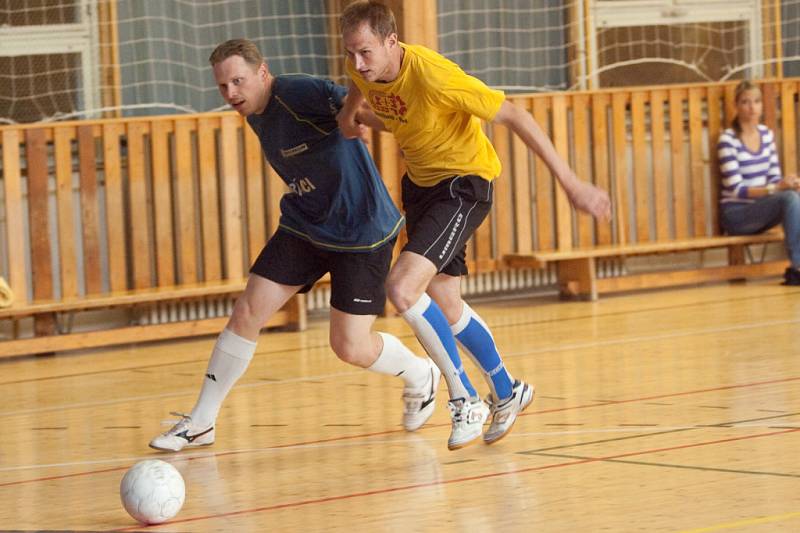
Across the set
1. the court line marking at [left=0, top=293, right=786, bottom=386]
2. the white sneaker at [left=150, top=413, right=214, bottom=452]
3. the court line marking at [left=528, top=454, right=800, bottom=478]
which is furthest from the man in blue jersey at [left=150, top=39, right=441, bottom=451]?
the court line marking at [left=0, top=293, right=786, bottom=386]

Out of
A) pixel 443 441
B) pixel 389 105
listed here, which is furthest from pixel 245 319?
pixel 389 105

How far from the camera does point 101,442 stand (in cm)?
438

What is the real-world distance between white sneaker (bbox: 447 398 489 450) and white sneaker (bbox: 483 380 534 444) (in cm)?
3

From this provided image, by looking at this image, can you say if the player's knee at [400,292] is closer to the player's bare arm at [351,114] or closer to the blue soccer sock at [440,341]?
the blue soccer sock at [440,341]

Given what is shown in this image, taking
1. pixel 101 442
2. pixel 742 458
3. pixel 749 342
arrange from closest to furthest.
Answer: pixel 742 458
pixel 101 442
pixel 749 342

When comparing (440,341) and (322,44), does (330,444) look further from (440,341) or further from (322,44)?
(322,44)

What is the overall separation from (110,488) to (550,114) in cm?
492

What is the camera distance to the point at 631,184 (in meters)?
8.55

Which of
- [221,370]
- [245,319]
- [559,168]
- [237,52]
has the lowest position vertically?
[221,370]

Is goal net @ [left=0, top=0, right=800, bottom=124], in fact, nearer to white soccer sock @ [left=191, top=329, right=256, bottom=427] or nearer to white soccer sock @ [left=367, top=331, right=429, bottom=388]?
white soccer sock @ [left=191, top=329, right=256, bottom=427]

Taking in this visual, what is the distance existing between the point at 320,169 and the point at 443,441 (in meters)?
0.83

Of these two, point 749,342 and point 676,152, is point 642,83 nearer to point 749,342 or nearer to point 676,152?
point 676,152

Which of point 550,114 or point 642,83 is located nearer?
point 550,114

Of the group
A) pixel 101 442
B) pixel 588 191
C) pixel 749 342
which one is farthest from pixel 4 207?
pixel 588 191
